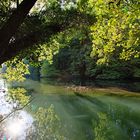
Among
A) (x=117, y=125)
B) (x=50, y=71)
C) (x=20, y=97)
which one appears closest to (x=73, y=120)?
(x=117, y=125)

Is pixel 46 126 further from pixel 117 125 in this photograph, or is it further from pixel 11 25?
pixel 11 25

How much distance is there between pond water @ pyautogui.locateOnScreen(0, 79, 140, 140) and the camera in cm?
1720

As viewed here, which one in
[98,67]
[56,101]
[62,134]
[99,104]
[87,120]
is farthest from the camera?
[98,67]

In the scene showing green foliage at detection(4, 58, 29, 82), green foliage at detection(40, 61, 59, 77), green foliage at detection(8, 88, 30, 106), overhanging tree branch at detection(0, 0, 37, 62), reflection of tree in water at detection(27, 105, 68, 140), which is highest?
green foliage at detection(40, 61, 59, 77)

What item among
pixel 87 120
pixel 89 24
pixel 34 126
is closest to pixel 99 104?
pixel 87 120

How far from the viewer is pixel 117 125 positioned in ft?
65.2

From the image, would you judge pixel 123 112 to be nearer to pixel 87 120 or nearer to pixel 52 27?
pixel 87 120

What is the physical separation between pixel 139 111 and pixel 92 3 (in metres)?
16.7

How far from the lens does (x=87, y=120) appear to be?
21.4 meters

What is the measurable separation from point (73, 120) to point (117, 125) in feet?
10.6

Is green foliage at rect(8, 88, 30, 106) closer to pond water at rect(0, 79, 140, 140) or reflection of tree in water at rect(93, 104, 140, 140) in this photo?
pond water at rect(0, 79, 140, 140)

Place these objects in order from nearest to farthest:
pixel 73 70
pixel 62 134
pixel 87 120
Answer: pixel 62 134 < pixel 87 120 < pixel 73 70

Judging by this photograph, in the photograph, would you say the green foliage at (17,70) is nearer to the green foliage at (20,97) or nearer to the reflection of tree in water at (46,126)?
the reflection of tree in water at (46,126)

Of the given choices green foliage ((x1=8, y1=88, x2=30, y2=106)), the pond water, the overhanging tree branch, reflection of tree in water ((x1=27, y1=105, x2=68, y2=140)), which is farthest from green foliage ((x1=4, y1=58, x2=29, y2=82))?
green foliage ((x1=8, y1=88, x2=30, y2=106))
